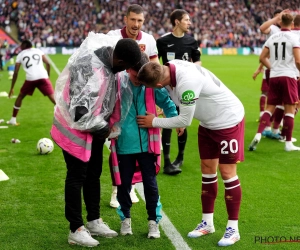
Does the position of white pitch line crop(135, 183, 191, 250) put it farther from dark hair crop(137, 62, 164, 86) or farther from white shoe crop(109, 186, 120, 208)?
dark hair crop(137, 62, 164, 86)

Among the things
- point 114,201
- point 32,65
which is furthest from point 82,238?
point 32,65

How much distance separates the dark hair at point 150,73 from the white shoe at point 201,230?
5.08 ft

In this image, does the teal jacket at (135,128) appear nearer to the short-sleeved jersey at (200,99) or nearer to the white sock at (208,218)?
the short-sleeved jersey at (200,99)

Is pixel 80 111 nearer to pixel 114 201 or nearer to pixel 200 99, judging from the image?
pixel 200 99

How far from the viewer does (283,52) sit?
8109 millimetres

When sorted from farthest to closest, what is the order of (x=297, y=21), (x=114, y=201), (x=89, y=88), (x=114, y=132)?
(x=297, y=21)
(x=114, y=201)
(x=114, y=132)
(x=89, y=88)

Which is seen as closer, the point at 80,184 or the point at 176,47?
the point at 80,184

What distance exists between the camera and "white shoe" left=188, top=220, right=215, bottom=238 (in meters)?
4.69

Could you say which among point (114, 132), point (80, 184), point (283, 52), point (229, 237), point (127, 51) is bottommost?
point (229, 237)

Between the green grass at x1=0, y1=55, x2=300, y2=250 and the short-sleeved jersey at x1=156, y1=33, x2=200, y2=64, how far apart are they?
5.39ft

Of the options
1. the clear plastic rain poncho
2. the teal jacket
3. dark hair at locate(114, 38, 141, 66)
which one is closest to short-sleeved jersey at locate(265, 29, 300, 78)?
the teal jacket

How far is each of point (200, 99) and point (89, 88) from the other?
38.9 inches

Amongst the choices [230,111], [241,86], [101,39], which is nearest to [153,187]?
[230,111]

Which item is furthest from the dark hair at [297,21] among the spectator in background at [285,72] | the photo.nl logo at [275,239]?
the photo.nl logo at [275,239]
